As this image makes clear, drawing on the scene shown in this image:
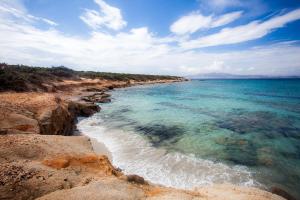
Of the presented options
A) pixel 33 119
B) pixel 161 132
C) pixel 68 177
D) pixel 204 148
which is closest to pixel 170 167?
pixel 204 148

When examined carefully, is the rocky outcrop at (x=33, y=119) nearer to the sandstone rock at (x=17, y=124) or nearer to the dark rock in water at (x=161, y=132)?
the sandstone rock at (x=17, y=124)

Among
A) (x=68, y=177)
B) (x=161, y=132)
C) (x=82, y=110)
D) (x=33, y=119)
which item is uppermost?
(x=33, y=119)

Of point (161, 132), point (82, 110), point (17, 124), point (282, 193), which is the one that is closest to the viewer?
point (282, 193)

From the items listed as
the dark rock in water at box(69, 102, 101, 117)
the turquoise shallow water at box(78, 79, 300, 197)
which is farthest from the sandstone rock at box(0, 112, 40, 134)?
the dark rock in water at box(69, 102, 101, 117)

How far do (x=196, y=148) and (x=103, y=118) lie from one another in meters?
10.8

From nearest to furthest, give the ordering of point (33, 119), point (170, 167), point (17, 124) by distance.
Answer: point (17, 124) → point (170, 167) → point (33, 119)

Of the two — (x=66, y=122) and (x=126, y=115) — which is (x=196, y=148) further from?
(x=126, y=115)

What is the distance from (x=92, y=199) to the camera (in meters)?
4.90

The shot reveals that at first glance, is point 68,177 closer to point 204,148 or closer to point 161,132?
point 204,148

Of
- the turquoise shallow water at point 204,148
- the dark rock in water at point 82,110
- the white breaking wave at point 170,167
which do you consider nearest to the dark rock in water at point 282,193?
the turquoise shallow water at point 204,148

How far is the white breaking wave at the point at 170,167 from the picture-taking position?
8.80m

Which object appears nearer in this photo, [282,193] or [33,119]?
[282,193]

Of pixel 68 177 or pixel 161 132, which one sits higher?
pixel 68 177

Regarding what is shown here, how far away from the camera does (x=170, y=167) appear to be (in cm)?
988
